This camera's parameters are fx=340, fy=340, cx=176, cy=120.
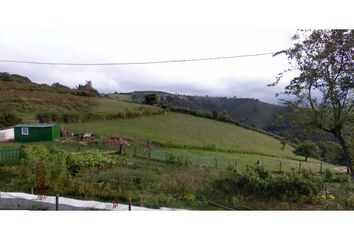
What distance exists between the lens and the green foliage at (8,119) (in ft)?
52.3

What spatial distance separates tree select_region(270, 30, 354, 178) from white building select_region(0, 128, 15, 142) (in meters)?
12.3

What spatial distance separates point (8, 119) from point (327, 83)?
45.9 feet

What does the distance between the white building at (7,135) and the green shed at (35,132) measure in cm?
40

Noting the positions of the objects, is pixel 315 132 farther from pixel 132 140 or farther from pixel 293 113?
pixel 132 140

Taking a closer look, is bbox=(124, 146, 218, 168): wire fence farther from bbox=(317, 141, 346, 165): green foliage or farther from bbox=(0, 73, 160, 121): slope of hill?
bbox=(0, 73, 160, 121): slope of hill

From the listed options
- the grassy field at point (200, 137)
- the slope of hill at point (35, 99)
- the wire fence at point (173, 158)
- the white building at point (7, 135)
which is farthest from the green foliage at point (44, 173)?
the slope of hill at point (35, 99)

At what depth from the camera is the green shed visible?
50.1 ft

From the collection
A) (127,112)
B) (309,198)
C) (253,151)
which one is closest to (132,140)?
(127,112)

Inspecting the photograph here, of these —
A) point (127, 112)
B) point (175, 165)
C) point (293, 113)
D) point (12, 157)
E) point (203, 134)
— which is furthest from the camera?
point (127, 112)

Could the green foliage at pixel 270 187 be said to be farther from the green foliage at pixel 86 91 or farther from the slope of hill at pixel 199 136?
the green foliage at pixel 86 91

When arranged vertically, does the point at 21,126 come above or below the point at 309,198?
above

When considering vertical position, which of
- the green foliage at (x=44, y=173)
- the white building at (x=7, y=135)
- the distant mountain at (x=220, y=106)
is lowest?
the green foliage at (x=44, y=173)

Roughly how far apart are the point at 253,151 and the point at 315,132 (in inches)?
244

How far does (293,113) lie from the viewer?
921cm
